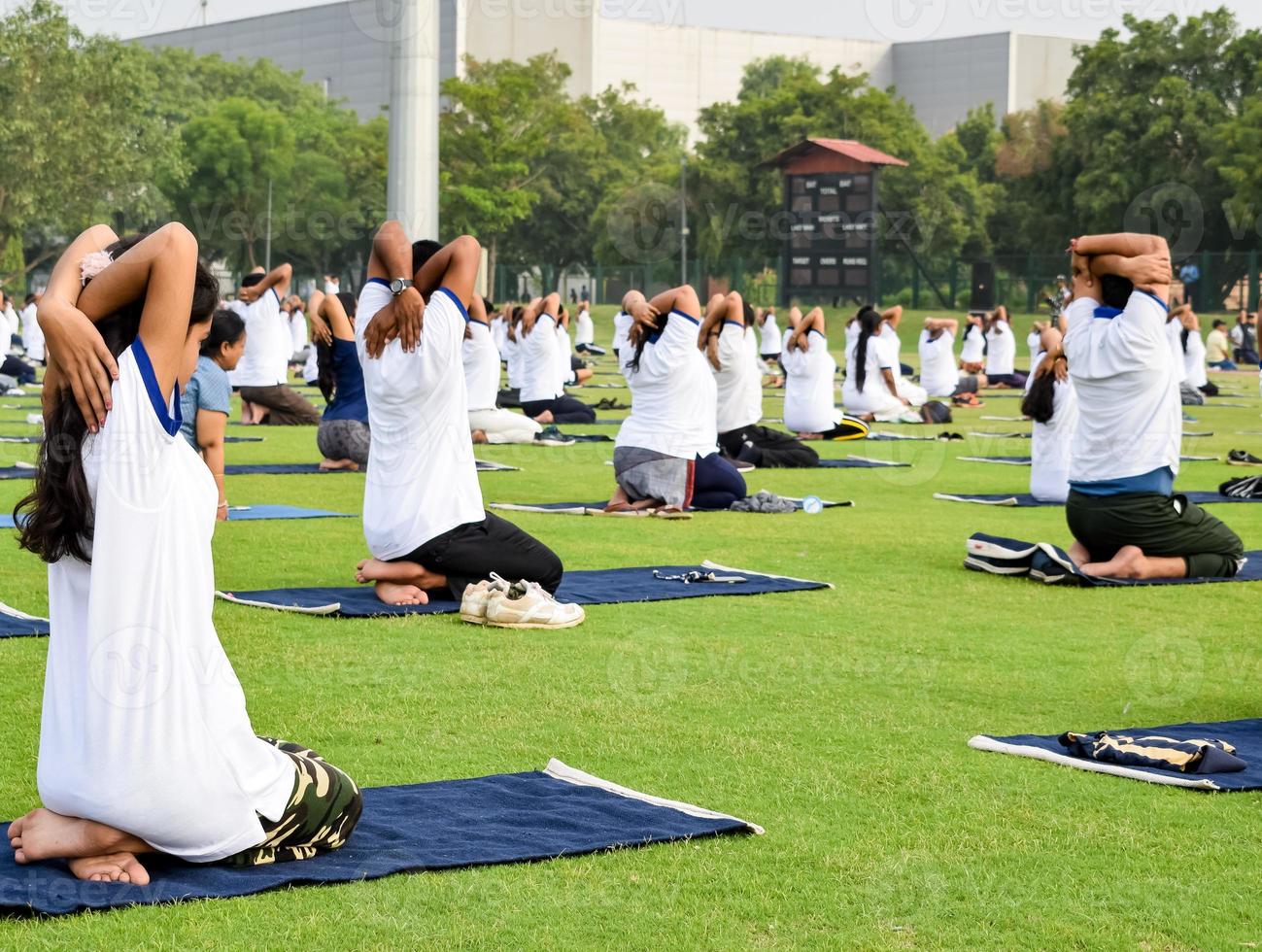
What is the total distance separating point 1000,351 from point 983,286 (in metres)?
22.4

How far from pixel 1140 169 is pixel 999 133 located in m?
16.9

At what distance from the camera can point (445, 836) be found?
4859 millimetres

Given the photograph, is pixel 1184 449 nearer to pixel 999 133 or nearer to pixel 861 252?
pixel 861 252

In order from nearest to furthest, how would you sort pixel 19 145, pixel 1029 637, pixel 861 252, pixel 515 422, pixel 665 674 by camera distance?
pixel 665 674 → pixel 1029 637 → pixel 515 422 → pixel 861 252 → pixel 19 145

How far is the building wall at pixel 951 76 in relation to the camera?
295 ft

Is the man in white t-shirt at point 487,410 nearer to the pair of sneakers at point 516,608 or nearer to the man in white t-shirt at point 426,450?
the man in white t-shirt at point 426,450

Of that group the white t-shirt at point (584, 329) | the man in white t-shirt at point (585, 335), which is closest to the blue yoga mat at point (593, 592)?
the white t-shirt at point (584, 329)

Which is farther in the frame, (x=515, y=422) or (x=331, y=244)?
(x=331, y=244)

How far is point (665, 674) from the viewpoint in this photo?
7184 mm

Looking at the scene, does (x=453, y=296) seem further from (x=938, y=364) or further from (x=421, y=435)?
(x=938, y=364)

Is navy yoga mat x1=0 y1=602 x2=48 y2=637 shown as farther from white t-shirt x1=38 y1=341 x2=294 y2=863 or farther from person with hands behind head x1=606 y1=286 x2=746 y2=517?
person with hands behind head x1=606 y1=286 x2=746 y2=517

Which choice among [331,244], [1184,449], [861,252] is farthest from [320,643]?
[331,244]

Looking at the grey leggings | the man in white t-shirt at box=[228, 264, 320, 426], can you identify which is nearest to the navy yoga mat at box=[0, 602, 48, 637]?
the grey leggings

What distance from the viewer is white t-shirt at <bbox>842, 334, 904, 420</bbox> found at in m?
23.4
